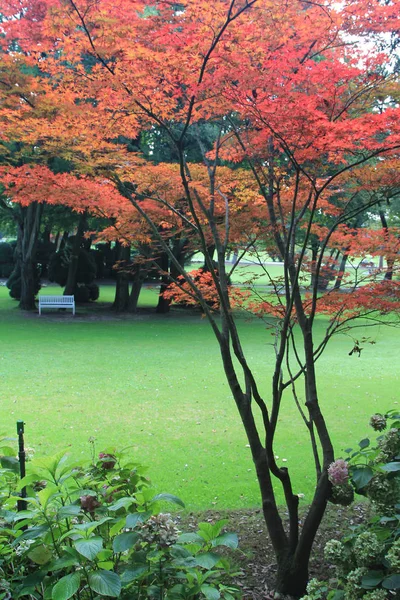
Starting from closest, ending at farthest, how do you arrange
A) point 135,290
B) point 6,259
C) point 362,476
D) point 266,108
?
point 362,476
point 266,108
point 135,290
point 6,259

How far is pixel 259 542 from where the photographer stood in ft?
10.8

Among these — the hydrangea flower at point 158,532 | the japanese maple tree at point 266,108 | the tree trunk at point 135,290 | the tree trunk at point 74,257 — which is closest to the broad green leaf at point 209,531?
the hydrangea flower at point 158,532

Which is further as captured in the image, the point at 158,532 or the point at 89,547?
the point at 158,532

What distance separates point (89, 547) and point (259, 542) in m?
2.00

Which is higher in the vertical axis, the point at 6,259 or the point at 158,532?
the point at 6,259

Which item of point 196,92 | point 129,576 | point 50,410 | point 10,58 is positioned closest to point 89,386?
Answer: point 50,410

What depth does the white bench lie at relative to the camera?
Result: 1501 cm

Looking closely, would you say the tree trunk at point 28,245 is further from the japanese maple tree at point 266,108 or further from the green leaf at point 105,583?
the green leaf at point 105,583

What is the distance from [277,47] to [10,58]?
4625mm

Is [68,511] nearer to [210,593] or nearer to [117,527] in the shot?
[117,527]

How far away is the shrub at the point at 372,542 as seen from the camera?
5.74 ft

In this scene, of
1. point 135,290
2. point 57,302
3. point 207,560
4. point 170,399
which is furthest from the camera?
point 135,290

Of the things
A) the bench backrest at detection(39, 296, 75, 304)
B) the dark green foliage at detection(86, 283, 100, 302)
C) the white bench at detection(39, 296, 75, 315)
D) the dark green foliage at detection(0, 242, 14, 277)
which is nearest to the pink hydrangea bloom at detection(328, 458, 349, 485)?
the white bench at detection(39, 296, 75, 315)

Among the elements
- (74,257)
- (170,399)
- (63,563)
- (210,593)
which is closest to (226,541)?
(210,593)
